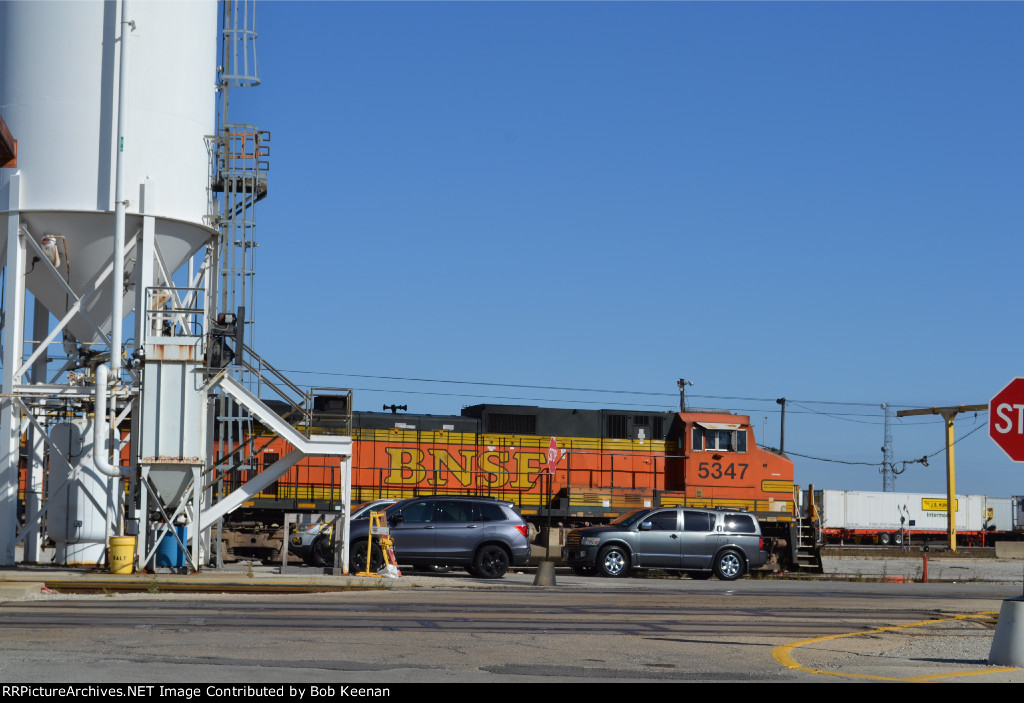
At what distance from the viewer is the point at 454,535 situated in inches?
886

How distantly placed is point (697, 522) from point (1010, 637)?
15061 mm

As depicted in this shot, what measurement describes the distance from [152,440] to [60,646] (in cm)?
1010

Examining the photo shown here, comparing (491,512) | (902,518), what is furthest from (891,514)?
(491,512)

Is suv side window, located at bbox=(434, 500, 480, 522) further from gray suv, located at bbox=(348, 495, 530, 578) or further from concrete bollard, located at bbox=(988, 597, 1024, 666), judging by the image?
concrete bollard, located at bbox=(988, 597, 1024, 666)

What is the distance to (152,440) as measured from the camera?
778 inches

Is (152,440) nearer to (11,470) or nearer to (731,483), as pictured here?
(11,470)

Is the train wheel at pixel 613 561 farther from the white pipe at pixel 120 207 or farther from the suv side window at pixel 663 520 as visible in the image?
the white pipe at pixel 120 207

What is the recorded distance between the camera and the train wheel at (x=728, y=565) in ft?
82.0

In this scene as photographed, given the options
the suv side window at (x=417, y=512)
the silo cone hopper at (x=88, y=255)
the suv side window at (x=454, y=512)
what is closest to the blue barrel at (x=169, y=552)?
the silo cone hopper at (x=88, y=255)

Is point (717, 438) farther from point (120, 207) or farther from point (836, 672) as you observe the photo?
point (836, 672)

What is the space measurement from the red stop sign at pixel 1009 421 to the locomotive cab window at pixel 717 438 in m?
20.1

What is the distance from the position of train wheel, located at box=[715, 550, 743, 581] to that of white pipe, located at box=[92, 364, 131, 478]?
40.6 ft
